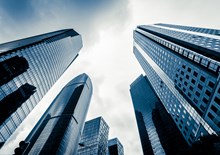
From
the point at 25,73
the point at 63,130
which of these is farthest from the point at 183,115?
the point at 63,130

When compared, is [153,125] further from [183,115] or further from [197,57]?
[197,57]

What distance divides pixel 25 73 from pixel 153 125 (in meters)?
87.0

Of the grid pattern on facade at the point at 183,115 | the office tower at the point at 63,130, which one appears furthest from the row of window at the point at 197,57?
the office tower at the point at 63,130

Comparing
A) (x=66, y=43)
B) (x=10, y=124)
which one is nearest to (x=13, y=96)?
(x=10, y=124)

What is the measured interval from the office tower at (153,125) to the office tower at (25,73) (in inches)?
2685

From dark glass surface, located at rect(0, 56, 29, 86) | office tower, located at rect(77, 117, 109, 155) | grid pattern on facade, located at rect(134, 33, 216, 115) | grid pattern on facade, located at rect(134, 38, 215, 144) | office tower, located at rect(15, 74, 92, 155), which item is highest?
dark glass surface, located at rect(0, 56, 29, 86)

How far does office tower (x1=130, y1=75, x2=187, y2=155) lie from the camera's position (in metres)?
84.7

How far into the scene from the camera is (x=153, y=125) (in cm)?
11394

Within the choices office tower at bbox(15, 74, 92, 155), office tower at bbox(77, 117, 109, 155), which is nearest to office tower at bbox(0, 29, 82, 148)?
office tower at bbox(15, 74, 92, 155)

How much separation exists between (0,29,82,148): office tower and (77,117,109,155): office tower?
5058 cm

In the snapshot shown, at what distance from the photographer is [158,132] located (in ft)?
331

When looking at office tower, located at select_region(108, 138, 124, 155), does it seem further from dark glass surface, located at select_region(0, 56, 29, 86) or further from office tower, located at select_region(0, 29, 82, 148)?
dark glass surface, located at select_region(0, 56, 29, 86)

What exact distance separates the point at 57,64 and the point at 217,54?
4501 inches

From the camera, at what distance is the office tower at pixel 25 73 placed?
167ft
